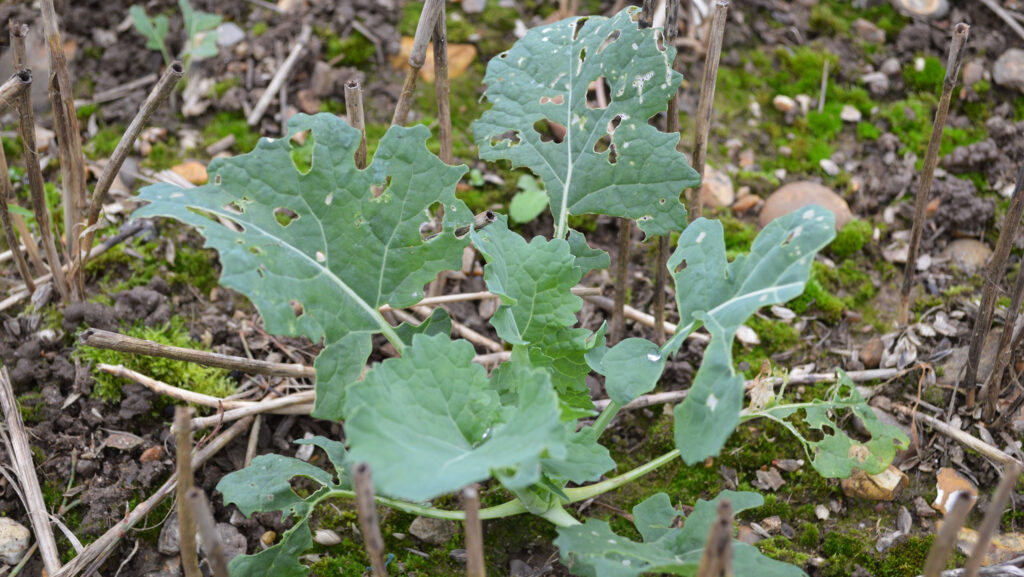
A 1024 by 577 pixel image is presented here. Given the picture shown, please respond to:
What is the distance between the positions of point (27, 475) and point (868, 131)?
359cm

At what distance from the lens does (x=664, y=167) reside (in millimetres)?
2607

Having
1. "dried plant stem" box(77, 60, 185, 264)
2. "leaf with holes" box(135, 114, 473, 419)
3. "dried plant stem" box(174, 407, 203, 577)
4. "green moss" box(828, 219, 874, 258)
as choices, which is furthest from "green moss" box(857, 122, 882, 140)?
"dried plant stem" box(174, 407, 203, 577)

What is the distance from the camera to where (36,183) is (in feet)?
8.69

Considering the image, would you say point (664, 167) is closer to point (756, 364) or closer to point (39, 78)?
point (756, 364)

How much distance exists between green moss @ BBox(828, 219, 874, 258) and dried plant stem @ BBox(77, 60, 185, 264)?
8.32ft

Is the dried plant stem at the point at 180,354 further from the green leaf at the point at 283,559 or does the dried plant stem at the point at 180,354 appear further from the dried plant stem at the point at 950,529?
the dried plant stem at the point at 950,529

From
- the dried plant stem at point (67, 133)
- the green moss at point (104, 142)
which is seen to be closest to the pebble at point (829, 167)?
the dried plant stem at point (67, 133)

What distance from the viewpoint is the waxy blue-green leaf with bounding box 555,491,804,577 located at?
74.0 inches

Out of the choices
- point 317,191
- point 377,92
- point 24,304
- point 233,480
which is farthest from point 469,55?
point 233,480

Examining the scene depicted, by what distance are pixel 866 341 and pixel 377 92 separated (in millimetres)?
2395

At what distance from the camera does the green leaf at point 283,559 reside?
2.24 m

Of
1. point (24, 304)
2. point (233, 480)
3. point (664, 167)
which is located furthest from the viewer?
point (24, 304)

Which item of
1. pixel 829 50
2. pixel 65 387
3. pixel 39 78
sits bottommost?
pixel 65 387

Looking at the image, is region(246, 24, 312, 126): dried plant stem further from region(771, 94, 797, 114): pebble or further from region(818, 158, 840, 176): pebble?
region(818, 158, 840, 176): pebble
